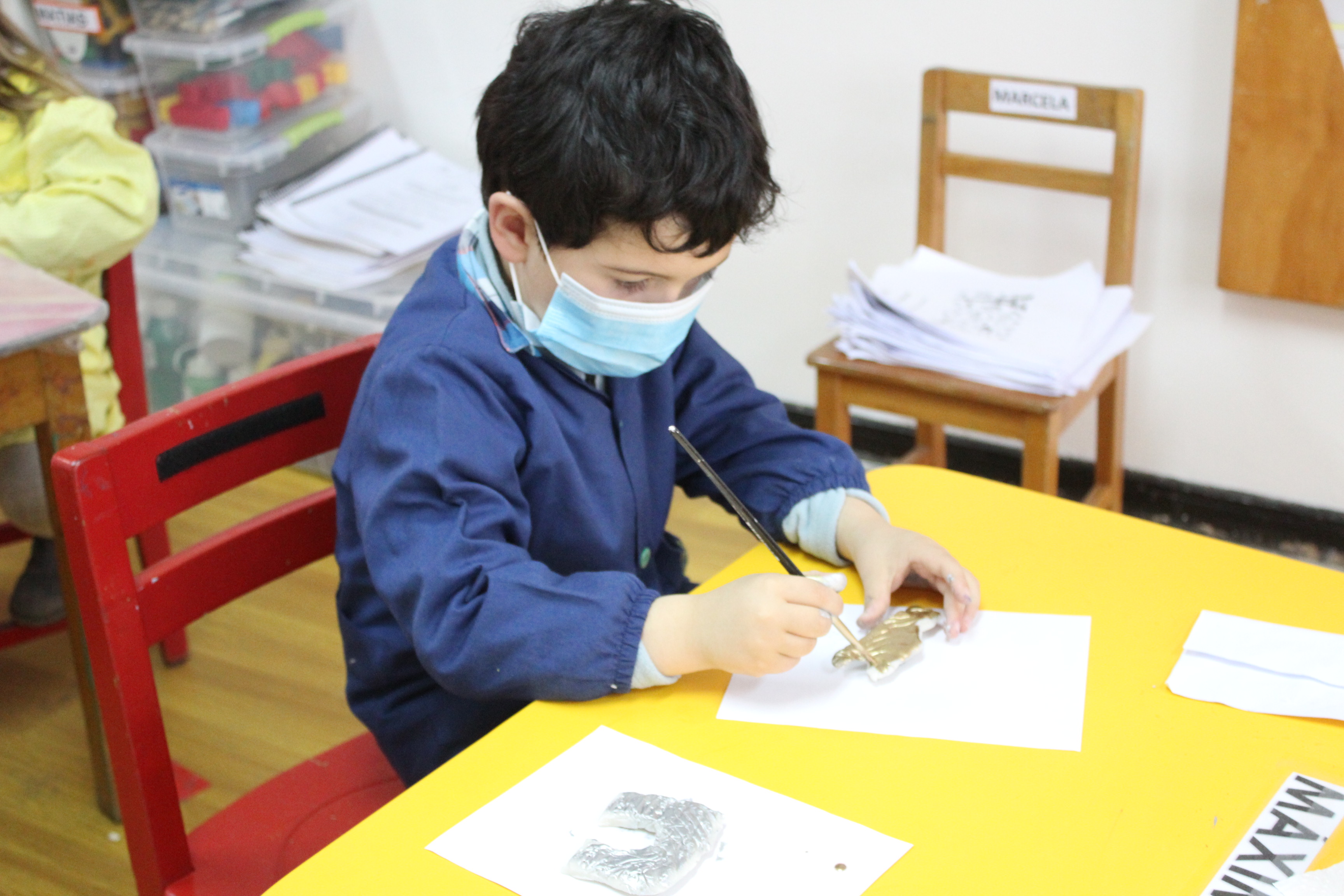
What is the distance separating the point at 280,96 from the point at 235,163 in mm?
190

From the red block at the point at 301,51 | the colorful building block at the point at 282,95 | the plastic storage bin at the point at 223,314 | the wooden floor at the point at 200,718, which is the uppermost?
the red block at the point at 301,51

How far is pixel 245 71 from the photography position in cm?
259

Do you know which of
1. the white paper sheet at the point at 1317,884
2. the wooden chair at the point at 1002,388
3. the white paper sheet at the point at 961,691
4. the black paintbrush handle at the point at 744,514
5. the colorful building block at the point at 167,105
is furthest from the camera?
the colorful building block at the point at 167,105

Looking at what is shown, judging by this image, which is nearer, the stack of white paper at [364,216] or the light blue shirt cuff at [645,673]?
the light blue shirt cuff at [645,673]

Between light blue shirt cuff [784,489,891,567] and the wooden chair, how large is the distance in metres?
0.78

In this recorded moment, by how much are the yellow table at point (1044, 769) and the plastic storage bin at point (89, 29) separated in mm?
2372

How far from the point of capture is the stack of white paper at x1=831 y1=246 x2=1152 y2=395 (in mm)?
1778

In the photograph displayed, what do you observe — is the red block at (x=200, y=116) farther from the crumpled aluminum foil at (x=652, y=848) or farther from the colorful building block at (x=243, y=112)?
the crumpled aluminum foil at (x=652, y=848)

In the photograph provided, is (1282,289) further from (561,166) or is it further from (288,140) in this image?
(288,140)

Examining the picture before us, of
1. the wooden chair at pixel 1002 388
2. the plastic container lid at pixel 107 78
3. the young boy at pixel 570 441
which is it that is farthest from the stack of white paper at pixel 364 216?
the young boy at pixel 570 441

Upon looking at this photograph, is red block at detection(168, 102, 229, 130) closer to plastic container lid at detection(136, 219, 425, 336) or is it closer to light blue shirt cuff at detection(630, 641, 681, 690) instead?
plastic container lid at detection(136, 219, 425, 336)

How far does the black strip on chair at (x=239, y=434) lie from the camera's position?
937 mm

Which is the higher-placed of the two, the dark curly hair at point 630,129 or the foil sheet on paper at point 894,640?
the dark curly hair at point 630,129

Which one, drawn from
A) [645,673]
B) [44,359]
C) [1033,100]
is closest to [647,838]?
[645,673]
